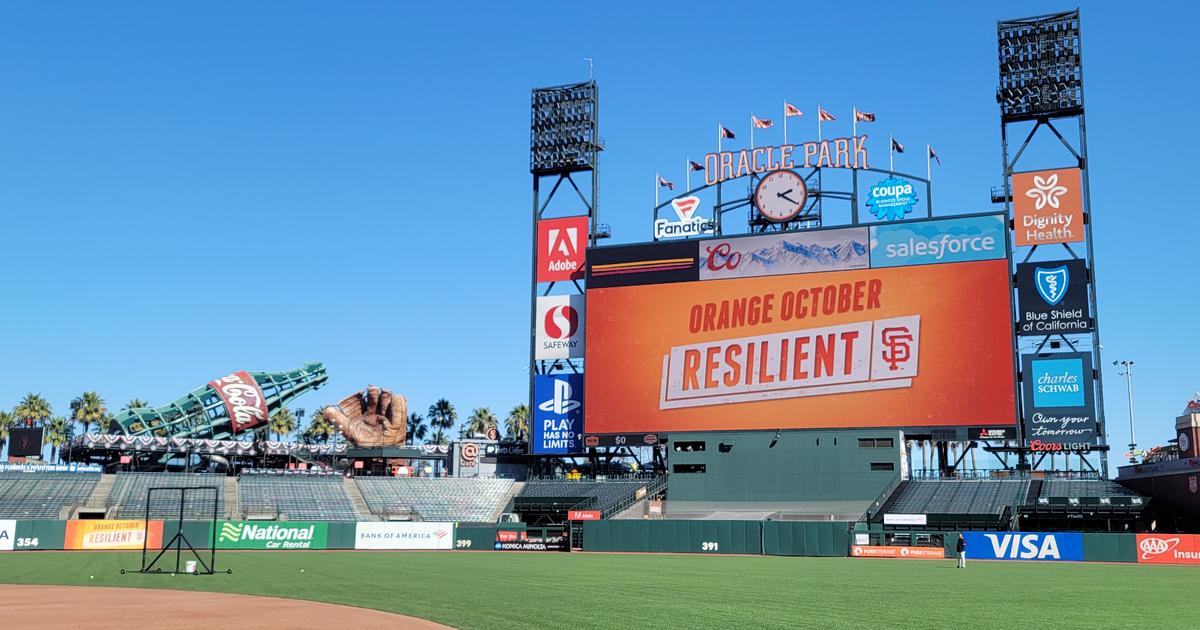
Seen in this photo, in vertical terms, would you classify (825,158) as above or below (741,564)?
above

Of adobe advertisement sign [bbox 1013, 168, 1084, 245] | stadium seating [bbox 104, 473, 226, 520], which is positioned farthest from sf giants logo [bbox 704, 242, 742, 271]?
stadium seating [bbox 104, 473, 226, 520]

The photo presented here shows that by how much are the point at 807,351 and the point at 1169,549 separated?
25.6 meters

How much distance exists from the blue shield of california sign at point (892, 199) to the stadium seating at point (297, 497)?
39529 mm

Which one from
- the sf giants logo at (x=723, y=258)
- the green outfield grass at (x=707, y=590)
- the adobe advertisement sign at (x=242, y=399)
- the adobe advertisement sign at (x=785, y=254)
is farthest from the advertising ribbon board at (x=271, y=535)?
the sf giants logo at (x=723, y=258)

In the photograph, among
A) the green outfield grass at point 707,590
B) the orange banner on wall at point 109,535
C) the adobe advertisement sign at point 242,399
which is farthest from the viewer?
the adobe advertisement sign at point 242,399

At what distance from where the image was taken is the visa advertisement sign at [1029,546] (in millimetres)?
45688

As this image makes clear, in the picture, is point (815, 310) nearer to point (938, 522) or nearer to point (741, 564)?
point (938, 522)

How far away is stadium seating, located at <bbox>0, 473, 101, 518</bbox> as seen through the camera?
6378 cm

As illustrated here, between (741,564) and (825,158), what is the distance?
1422 inches

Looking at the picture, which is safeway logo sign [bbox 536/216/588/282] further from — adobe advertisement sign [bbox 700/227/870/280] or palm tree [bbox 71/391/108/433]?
palm tree [bbox 71/391/108/433]

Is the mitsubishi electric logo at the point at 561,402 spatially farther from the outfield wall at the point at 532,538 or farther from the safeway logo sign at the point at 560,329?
the outfield wall at the point at 532,538

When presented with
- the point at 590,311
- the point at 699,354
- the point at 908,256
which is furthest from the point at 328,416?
the point at 908,256

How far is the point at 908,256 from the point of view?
64938 mm

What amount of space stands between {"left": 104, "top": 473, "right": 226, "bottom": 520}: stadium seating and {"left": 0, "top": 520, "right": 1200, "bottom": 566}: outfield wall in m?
8.57
